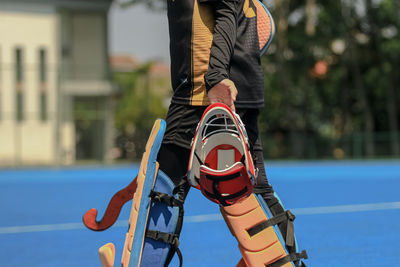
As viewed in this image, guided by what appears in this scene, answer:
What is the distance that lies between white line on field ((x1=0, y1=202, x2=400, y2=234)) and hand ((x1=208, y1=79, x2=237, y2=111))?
3746mm

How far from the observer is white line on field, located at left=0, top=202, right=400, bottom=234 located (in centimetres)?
588

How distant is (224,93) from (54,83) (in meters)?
22.0

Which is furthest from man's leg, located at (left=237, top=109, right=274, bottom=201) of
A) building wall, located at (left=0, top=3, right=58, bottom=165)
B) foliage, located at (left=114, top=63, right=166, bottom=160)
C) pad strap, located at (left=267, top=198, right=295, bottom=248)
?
building wall, located at (left=0, top=3, right=58, bottom=165)

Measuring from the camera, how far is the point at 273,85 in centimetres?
2927

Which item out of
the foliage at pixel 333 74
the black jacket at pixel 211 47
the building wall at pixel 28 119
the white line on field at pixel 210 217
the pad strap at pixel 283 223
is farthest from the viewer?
the foliage at pixel 333 74

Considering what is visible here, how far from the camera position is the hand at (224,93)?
241cm

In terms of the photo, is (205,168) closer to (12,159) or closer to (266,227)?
(266,227)

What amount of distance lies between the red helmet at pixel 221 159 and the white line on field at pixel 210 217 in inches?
145

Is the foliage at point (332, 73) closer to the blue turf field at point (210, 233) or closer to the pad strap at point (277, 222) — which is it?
the blue turf field at point (210, 233)

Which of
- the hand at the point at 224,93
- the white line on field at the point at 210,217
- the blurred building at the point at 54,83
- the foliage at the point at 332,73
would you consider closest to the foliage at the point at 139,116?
the blurred building at the point at 54,83

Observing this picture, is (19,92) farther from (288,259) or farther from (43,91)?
(288,259)

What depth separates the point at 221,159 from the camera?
7.94ft

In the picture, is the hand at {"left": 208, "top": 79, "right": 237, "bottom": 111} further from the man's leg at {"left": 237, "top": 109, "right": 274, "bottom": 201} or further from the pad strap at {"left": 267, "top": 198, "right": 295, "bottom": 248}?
the pad strap at {"left": 267, "top": 198, "right": 295, "bottom": 248}

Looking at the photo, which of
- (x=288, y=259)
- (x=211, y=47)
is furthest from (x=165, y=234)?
(x=211, y=47)
